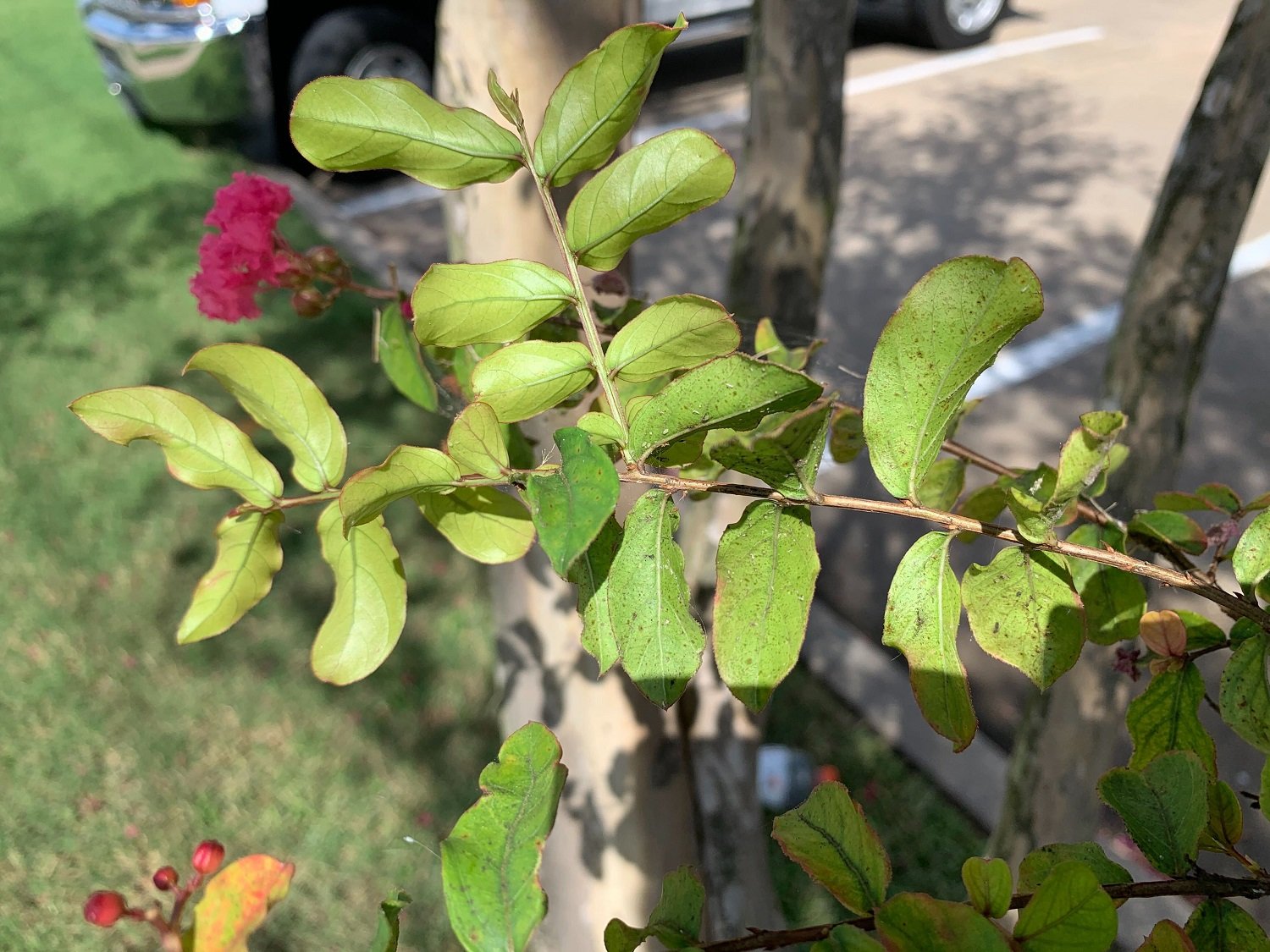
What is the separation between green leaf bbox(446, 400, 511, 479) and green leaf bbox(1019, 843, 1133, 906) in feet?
1.32

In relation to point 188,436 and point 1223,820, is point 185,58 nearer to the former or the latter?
point 188,436

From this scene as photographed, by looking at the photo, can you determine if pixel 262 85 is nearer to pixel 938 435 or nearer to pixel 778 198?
pixel 778 198

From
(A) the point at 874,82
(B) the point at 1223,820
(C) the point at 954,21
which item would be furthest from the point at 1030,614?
(C) the point at 954,21

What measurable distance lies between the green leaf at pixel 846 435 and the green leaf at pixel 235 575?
525 millimetres

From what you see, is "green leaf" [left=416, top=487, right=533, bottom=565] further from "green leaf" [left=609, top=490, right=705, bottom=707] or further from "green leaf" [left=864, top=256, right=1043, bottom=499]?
"green leaf" [left=864, top=256, right=1043, bottom=499]

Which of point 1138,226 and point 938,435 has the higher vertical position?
point 938,435

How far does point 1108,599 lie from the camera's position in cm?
74

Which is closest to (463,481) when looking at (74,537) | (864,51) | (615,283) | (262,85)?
(615,283)

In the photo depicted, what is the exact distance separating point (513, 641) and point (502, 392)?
121cm

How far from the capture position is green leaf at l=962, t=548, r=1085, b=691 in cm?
61

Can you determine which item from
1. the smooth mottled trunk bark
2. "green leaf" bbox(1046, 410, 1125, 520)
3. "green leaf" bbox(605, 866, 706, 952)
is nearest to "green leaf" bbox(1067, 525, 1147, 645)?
"green leaf" bbox(1046, 410, 1125, 520)

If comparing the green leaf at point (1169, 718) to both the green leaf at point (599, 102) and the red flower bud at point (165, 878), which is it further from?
the red flower bud at point (165, 878)

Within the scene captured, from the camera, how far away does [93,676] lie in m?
2.69

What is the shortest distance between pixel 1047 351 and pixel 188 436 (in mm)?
4276
